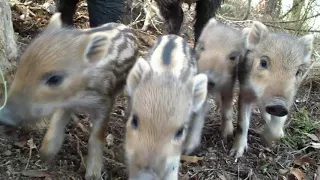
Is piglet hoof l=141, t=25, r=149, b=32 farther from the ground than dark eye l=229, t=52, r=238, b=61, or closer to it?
closer to it

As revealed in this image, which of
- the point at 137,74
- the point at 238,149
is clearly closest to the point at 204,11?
the point at 238,149

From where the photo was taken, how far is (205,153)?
164 inches

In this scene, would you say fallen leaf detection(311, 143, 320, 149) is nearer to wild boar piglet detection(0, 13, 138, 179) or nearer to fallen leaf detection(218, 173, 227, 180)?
fallen leaf detection(218, 173, 227, 180)

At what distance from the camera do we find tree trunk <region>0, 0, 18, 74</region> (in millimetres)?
3998

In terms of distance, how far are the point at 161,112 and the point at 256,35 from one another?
1415 millimetres

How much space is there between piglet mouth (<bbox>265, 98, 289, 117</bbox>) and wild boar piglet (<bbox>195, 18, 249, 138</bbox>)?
43 cm

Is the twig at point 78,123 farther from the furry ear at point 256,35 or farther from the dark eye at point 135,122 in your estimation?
the furry ear at point 256,35

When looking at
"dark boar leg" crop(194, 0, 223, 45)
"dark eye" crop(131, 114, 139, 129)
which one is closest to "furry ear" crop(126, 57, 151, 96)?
"dark eye" crop(131, 114, 139, 129)

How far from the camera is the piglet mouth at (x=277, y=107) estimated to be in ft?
11.6

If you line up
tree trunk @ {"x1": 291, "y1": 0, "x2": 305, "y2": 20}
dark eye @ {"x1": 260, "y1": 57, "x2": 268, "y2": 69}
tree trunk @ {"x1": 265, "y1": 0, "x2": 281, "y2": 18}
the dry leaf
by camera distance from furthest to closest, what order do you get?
tree trunk @ {"x1": 265, "y1": 0, "x2": 281, "y2": 18}, tree trunk @ {"x1": 291, "y1": 0, "x2": 305, "y2": 20}, dark eye @ {"x1": 260, "y1": 57, "x2": 268, "y2": 69}, the dry leaf

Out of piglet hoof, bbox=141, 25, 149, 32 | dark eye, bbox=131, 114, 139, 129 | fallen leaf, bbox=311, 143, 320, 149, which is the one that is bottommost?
piglet hoof, bbox=141, 25, 149, 32

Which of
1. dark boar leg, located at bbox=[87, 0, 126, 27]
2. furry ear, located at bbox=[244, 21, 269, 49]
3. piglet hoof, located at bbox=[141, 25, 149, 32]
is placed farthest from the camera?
piglet hoof, located at bbox=[141, 25, 149, 32]

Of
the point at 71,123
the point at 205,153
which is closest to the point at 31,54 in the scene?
the point at 71,123

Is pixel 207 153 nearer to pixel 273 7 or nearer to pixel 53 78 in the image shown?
pixel 53 78
